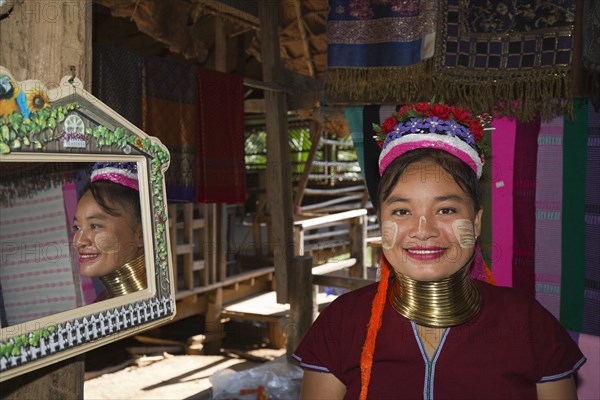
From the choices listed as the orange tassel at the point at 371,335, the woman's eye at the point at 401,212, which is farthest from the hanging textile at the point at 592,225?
the woman's eye at the point at 401,212

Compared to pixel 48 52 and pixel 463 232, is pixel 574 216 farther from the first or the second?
pixel 48 52

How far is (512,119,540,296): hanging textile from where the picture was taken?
10.1 ft

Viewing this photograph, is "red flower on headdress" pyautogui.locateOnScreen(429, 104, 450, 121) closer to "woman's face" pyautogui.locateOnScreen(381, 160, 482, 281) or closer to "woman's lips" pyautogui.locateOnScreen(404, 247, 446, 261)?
"woman's face" pyautogui.locateOnScreen(381, 160, 482, 281)

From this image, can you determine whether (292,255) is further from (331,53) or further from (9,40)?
(9,40)

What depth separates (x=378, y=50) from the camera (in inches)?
131

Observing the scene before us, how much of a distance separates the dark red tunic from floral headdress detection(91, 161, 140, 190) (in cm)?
87

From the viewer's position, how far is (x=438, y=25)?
309 cm

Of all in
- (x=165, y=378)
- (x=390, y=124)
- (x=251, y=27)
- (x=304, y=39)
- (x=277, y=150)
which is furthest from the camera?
(x=165, y=378)

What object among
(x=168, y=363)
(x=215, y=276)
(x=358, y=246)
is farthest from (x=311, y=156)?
(x=168, y=363)

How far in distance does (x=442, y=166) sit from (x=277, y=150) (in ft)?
8.50

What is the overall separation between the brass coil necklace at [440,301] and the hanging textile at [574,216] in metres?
1.46

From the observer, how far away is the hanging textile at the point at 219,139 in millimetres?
3680

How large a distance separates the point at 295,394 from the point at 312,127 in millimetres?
5654

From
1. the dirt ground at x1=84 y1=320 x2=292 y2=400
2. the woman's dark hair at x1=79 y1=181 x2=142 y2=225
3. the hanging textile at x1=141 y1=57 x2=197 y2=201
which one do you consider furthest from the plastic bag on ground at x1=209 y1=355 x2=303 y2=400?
the woman's dark hair at x1=79 y1=181 x2=142 y2=225
